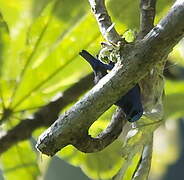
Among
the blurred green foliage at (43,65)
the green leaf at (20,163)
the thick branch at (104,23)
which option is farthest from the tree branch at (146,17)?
the green leaf at (20,163)

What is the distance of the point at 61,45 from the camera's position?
0.86m

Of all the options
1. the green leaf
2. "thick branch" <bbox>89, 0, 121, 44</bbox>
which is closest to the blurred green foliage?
the green leaf

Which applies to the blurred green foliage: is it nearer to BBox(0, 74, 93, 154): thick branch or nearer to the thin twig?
BBox(0, 74, 93, 154): thick branch

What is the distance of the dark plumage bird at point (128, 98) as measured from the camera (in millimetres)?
473

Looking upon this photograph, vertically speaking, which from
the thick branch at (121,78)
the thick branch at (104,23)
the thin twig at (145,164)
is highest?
the thick branch at (104,23)

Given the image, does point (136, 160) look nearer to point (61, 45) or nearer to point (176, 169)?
point (61, 45)

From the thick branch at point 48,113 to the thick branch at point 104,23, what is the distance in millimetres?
354

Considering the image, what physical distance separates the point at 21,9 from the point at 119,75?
36 centimetres

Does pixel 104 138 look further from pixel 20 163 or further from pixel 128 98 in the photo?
pixel 20 163

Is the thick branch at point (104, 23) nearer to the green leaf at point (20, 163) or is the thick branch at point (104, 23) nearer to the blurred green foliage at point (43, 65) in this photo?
the blurred green foliage at point (43, 65)

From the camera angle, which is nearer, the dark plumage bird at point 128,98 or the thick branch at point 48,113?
the dark plumage bird at point 128,98

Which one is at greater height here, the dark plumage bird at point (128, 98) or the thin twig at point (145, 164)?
the dark plumage bird at point (128, 98)

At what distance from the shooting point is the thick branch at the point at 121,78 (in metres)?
0.43

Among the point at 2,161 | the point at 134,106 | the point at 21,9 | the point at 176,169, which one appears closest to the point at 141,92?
the point at 134,106
